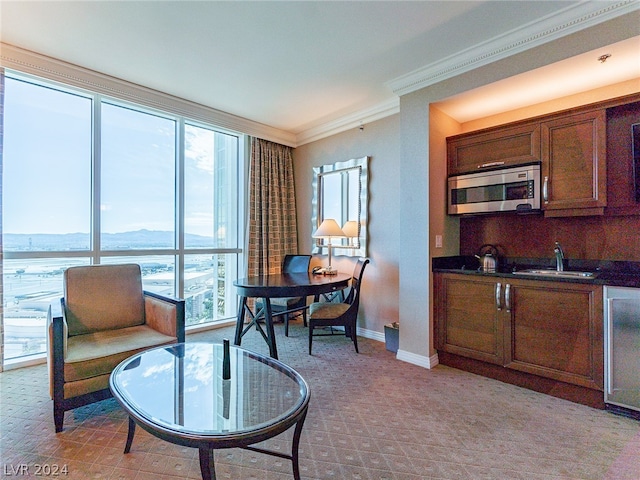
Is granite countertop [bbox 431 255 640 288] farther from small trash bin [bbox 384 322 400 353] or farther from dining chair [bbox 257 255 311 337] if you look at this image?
dining chair [bbox 257 255 311 337]

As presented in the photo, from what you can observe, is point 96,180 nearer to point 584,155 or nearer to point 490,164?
point 490,164

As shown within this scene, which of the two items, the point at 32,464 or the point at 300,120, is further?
the point at 300,120

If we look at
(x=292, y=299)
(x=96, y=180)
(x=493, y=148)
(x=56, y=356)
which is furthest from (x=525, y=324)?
(x=96, y=180)

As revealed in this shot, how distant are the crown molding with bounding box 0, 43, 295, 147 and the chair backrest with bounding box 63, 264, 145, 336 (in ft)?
5.88

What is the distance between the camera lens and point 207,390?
1599 mm

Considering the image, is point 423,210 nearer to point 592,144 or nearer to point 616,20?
point 592,144

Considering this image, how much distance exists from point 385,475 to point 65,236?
347cm

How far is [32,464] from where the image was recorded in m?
1.61

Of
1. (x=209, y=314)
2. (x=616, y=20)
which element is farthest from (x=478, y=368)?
(x=209, y=314)

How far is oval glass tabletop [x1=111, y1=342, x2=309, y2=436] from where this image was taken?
4.28 feet

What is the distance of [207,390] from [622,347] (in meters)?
2.59

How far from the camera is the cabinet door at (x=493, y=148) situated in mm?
2598

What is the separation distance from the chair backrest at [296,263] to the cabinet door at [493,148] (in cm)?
202

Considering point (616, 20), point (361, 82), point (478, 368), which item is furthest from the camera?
point (361, 82)
